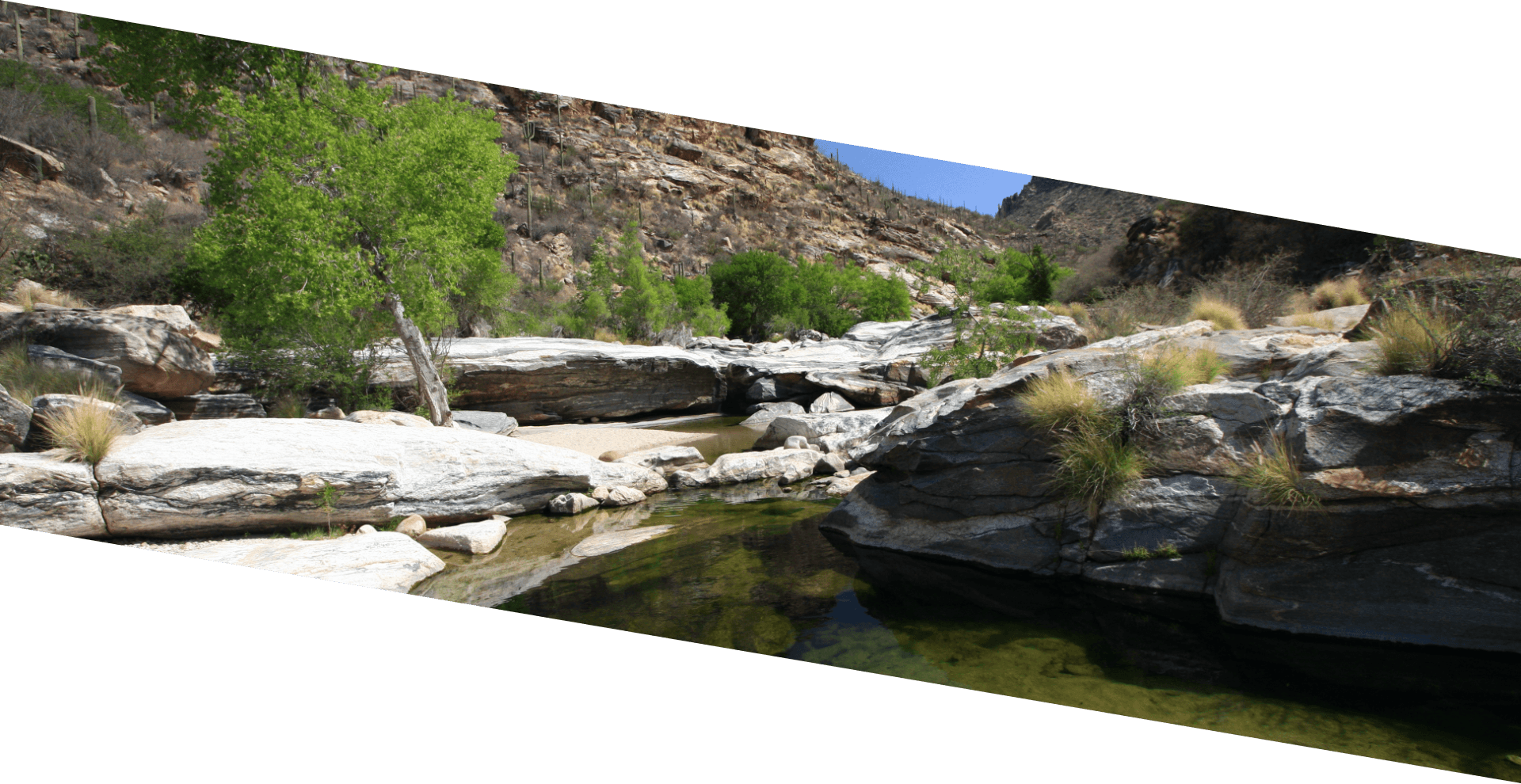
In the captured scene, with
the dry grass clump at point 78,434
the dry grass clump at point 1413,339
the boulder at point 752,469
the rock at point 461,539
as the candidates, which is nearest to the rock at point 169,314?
the dry grass clump at point 78,434

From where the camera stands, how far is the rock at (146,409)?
235 inches

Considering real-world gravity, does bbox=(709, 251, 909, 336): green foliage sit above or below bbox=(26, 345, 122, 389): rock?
above

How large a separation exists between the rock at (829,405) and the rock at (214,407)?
9.70 meters

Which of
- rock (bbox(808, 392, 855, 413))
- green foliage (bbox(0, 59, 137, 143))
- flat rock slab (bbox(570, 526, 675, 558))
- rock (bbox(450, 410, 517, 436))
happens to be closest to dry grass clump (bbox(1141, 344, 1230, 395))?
flat rock slab (bbox(570, 526, 675, 558))

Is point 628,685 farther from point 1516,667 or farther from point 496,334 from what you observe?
point 496,334

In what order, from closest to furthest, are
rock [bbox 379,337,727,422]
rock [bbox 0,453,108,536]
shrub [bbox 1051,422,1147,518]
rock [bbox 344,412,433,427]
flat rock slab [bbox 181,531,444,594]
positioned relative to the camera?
1. rock [bbox 0,453,108,536]
2. flat rock slab [bbox 181,531,444,594]
3. shrub [bbox 1051,422,1147,518]
4. rock [bbox 344,412,433,427]
5. rock [bbox 379,337,727,422]

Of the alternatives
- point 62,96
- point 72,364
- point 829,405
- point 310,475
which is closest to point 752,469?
point 310,475

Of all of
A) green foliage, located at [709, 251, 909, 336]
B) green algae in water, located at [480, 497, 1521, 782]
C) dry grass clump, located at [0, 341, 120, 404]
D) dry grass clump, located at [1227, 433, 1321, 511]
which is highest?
green foliage, located at [709, 251, 909, 336]

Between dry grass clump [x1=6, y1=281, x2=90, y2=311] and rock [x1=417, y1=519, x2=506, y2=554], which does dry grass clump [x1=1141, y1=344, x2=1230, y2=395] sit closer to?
rock [x1=417, y1=519, x2=506, y2=554]

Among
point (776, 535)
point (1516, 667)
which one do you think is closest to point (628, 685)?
point (776, 535)

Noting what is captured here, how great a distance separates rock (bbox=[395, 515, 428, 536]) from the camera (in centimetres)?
545

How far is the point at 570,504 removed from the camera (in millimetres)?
6555

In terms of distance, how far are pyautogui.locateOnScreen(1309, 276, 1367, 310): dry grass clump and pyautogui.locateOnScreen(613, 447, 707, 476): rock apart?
320 inches

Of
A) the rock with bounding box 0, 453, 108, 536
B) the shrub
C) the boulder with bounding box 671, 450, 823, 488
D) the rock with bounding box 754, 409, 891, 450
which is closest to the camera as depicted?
the rock with bounding box 0, 453, 108, 536
